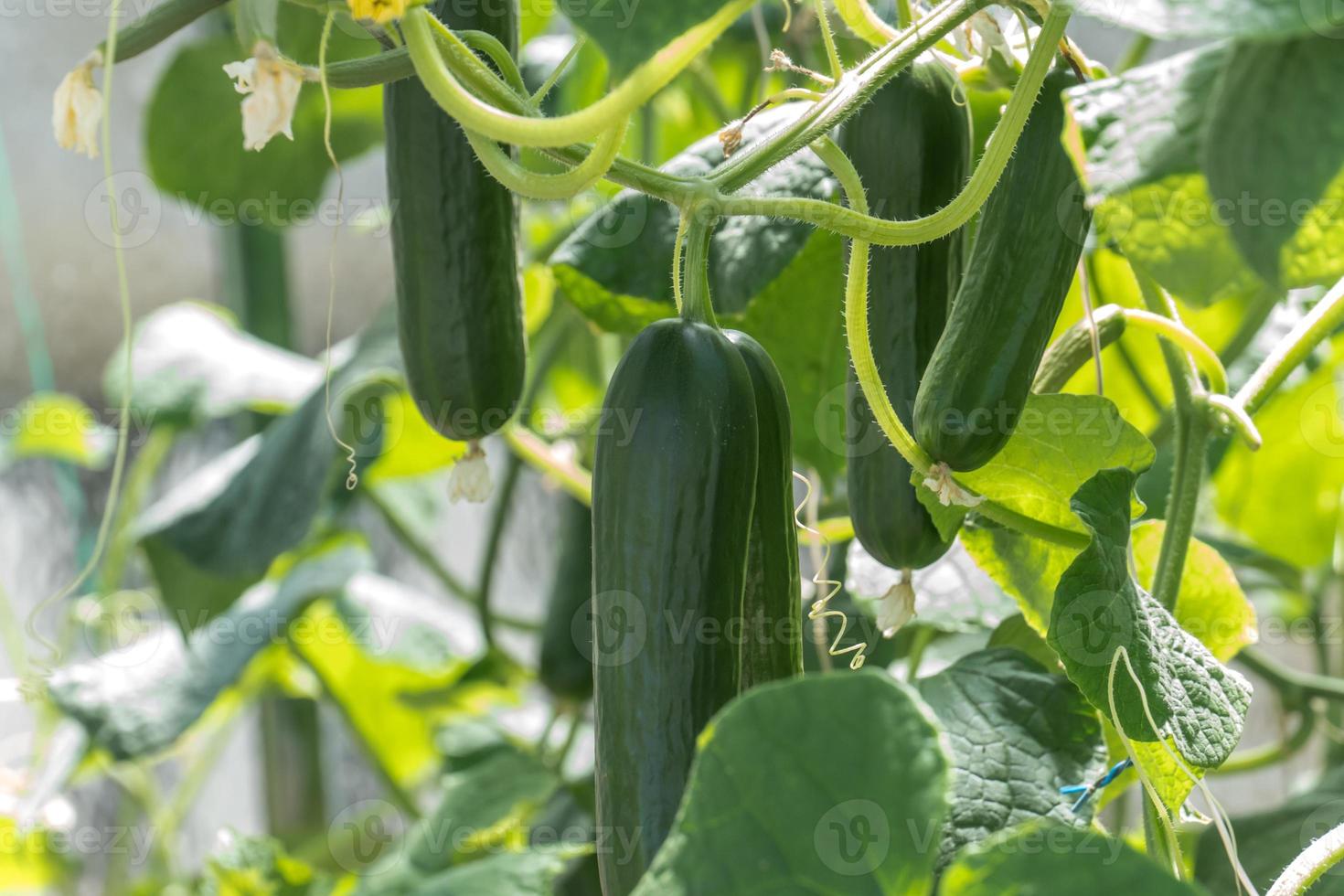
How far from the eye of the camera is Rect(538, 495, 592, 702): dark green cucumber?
3.19ft

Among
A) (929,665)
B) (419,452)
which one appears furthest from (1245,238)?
(419,452)

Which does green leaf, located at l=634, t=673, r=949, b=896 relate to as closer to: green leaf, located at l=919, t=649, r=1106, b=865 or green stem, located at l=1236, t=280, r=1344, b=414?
green leaf, located at l=919, t=649, r=1106, b=865

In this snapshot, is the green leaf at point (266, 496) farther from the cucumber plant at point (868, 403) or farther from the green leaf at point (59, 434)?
the green leaf at point (59, 434)

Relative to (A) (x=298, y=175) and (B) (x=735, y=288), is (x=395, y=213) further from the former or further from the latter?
(A) (x=298, y=175)

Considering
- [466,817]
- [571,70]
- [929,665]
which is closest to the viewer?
[929,665]

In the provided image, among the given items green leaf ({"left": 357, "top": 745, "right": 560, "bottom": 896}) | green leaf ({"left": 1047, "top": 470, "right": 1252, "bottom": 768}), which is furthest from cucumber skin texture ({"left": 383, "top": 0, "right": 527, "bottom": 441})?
green leaf ({"left": 357, "top": 745, "right": 560, "bottom": 896})

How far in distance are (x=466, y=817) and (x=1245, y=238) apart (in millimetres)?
650

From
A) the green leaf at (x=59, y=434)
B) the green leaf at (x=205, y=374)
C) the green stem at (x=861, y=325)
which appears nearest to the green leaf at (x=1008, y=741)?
the green stem at (x=861, y=325)

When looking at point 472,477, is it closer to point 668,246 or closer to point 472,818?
point 668,246

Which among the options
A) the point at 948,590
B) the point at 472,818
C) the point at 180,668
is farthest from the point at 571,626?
the point at 948,590

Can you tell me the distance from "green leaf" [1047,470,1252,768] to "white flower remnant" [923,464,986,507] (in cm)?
3

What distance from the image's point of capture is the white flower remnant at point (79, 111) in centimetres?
39

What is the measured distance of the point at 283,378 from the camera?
106cm

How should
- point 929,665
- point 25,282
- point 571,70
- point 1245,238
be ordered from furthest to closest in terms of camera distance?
1. point 25,282
2. point 571,70
3. point 929,665
4. point 1245,238
